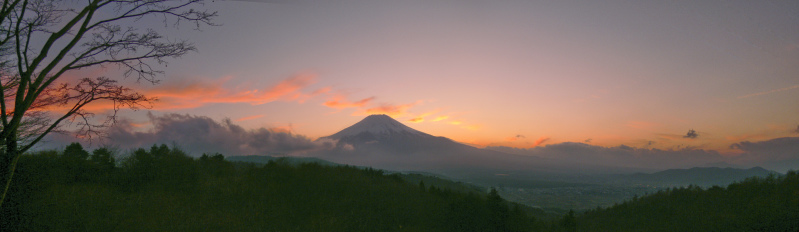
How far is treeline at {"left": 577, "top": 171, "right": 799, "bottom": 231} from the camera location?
2629cm

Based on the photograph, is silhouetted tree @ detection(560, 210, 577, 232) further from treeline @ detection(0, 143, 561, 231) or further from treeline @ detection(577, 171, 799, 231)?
treeline @ detection(0, 143, 561, 231)

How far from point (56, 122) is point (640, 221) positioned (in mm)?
80306

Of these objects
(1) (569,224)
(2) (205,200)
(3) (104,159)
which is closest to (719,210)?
(1) (569,224)

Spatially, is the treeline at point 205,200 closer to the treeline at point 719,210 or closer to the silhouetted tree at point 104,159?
the silhouetted tree at point 104,159

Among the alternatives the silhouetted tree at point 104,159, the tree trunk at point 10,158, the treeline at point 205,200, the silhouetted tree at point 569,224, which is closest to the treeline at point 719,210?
the silhouetted tree at point 569,224

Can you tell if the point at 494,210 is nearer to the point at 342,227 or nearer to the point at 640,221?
the point at 342,227

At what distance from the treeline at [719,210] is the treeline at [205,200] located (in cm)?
1927

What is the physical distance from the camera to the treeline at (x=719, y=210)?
2629cm

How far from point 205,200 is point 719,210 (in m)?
61.6

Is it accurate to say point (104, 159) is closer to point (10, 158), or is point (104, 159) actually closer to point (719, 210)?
point (10, 158)

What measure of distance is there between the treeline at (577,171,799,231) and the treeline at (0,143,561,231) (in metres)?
19.3

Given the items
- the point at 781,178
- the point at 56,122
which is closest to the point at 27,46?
the point at 56,122

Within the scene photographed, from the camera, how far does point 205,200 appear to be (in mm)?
18719

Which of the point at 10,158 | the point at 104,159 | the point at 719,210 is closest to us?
the point at 10,158
